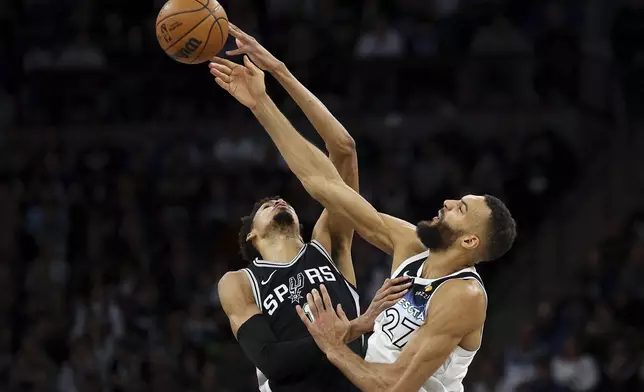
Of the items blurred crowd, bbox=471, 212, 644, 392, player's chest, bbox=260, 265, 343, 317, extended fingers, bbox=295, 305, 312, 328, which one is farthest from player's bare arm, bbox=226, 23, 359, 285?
blurred crowd, bbox=471, 212, 644, 392

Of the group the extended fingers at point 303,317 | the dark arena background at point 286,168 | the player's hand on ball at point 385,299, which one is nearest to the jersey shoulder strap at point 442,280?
the player's hand on ball at point 385,299

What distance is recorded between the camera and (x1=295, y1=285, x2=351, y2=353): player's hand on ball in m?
5.27

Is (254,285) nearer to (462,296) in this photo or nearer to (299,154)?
(299,154)

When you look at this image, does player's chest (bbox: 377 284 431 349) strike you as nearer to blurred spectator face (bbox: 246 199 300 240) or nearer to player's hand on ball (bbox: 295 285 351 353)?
player's hand on ball (bbox: 295 285 351 353)

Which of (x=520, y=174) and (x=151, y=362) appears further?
(x=520, y=174)

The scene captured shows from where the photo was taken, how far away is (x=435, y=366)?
17.2ft

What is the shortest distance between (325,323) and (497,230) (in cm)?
96

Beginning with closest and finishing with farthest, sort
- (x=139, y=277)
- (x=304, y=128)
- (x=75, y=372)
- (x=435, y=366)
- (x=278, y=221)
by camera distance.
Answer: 1. (x=435, y=366)
2. (x=278, y=221)
3. (x=75, y=372)
4. (x=139, y=277)
5. (x=304, y=128)

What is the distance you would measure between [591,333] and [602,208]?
94.6 inches

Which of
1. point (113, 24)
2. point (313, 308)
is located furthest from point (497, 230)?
point (113, 24)

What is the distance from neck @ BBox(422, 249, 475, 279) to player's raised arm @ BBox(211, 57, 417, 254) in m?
0.45

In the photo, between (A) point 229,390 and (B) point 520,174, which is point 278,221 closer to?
(A) point 229,390

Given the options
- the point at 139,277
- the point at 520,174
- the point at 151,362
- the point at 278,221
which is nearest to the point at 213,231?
the point at 139,277

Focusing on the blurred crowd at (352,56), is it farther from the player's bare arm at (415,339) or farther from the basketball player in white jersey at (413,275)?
the player's bare arm at (415,339)
